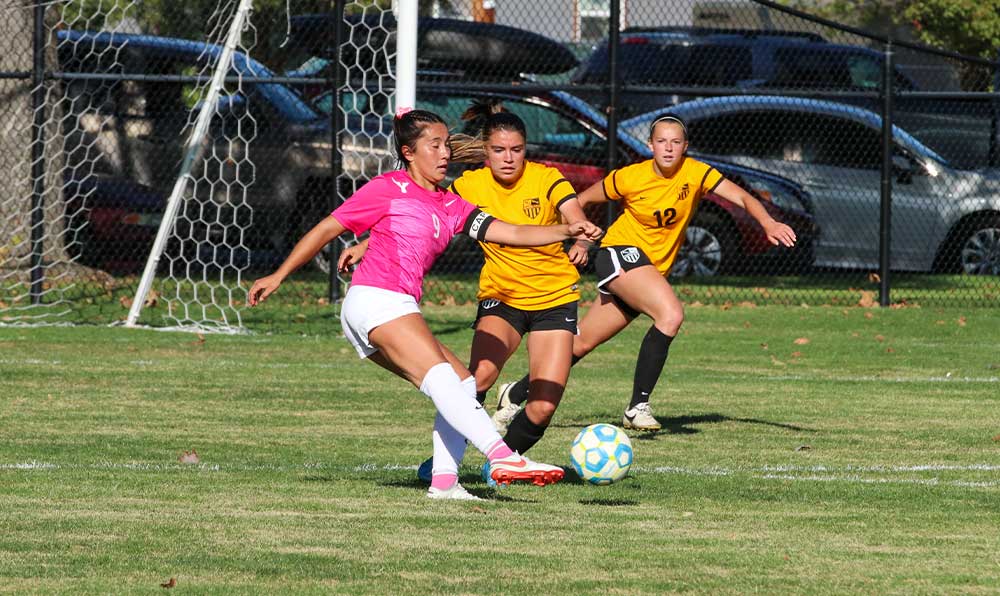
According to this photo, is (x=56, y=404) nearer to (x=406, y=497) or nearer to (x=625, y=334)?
(x=406, y=497)

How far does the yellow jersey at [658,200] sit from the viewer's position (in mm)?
9570

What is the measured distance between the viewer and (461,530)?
20.1ft

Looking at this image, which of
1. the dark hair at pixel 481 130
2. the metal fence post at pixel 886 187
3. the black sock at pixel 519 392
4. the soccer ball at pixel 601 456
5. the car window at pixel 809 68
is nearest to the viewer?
the soccer ball at pixel 601 456

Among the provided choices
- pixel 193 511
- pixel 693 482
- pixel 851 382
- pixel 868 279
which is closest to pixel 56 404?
pixel 193 511

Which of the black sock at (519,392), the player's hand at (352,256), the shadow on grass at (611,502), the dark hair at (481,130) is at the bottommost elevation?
the black sock at (519,392)

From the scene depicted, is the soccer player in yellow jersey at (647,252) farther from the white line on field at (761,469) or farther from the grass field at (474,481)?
the white line on field at (761,469)

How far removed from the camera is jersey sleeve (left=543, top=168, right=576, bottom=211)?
808 centimetres

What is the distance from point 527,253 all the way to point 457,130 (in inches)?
307

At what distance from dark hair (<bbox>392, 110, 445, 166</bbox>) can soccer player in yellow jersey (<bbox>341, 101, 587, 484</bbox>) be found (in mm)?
641

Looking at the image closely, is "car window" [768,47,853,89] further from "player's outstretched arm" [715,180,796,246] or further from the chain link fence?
"player's outstretched arm" [715,180,796,246]

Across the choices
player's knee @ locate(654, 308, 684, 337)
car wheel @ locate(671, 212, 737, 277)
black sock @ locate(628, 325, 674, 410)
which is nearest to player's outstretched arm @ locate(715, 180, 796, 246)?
player's knee @ locate(654, 308, 684, 337)

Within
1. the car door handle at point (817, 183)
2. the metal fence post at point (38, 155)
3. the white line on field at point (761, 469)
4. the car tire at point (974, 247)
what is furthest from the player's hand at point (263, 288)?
the car tire at point (974, 247)

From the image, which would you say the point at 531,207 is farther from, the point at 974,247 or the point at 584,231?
the point at 974,247

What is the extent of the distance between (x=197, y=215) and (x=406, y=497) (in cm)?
980
